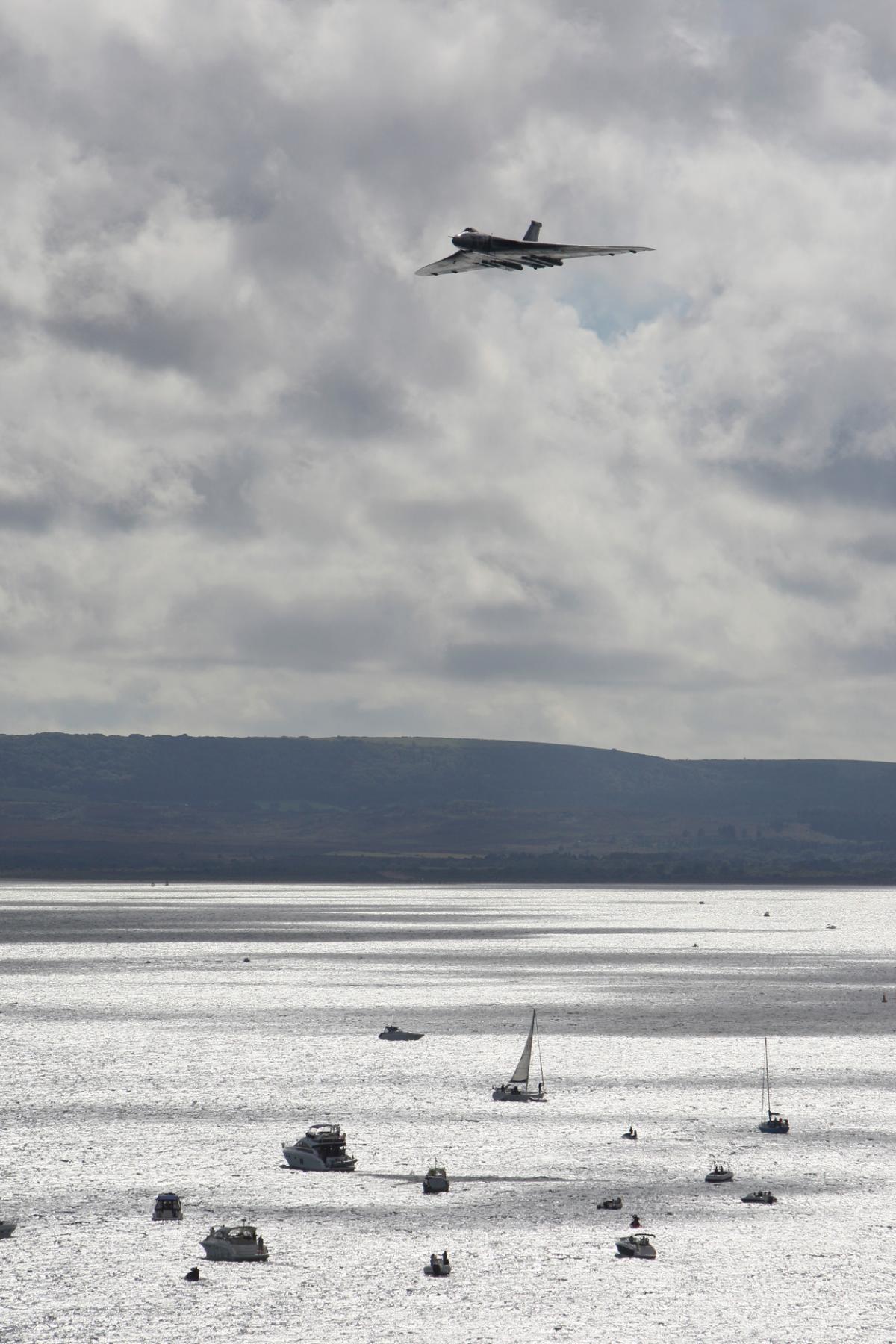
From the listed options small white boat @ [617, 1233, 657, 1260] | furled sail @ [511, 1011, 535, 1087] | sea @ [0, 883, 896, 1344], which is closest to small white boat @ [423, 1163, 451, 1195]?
sea @ [0, 883, 896, 1344]

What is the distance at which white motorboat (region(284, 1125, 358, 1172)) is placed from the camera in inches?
2468

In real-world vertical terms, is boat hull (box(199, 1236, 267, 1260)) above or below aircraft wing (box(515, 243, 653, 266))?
below

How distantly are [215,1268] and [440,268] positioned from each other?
4513 centimetres

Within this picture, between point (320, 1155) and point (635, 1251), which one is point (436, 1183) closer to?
point (320, 1155)

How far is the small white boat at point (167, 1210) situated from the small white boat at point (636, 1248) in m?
14.2

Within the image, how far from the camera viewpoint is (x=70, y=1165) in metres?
63.8

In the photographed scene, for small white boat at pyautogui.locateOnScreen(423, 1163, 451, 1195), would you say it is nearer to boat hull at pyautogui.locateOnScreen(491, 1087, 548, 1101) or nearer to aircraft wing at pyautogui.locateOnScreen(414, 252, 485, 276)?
boat hull at pyautogui.locateOnScreen(491, 1087, 548, 1101)

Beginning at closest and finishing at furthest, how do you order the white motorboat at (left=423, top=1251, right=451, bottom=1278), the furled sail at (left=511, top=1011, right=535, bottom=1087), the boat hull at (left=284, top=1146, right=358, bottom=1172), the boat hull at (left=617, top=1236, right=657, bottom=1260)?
the white motorboat at (left=423, top=1251, right=451, bottom=1278)
the boat hull at (left=617, top=1236, right=657, bottom=1260)
the boat hull at (left=284, top=1146, right=358, bottom=1172)
the furled sail at (left=511, top=1011, right=535, bottom=1087)

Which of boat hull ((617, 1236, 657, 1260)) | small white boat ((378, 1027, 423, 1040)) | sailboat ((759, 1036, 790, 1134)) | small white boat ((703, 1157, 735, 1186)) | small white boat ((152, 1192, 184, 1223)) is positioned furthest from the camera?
small white boat ((378, 1027, 423, 1040))

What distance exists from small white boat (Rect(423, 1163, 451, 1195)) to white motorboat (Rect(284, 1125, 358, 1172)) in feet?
12.2

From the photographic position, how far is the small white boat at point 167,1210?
55362 millimetres

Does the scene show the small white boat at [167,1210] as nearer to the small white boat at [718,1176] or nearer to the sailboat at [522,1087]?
the small white boat at [718,1176]

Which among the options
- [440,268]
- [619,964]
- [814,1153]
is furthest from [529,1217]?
[619,964]

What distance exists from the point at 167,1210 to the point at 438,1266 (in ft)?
33.7
